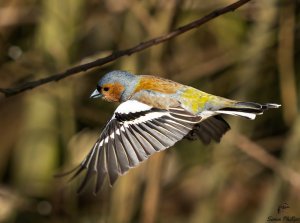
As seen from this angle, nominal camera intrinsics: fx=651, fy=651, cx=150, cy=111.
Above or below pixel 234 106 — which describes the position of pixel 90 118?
above

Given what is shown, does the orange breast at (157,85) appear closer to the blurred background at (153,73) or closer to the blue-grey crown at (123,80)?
the blue-grey crown at (123,80)

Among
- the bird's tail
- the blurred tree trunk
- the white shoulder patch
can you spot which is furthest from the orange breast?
the blurred tree trunk

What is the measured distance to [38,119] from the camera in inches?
213

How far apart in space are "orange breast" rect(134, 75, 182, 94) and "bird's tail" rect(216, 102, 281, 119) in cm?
34

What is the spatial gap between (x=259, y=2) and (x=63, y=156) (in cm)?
200

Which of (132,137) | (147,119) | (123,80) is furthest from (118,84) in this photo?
(132,137)

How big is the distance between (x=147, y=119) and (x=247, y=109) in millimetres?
561

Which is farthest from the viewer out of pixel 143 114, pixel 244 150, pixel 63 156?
pixel 63 156

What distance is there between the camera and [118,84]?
159 inches

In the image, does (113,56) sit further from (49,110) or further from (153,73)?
(49,110)

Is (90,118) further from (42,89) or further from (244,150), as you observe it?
(244,150)

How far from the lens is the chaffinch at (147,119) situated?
3.35 metres

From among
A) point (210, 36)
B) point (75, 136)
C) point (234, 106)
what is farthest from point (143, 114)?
point (210, 36)

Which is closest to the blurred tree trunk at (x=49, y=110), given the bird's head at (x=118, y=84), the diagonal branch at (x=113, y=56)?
the bird's head at (x=118, y=84)
